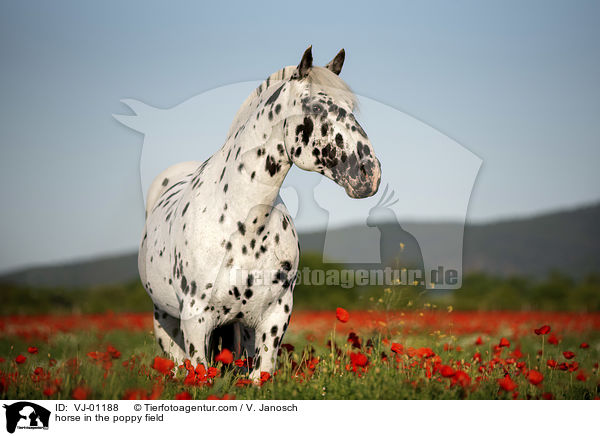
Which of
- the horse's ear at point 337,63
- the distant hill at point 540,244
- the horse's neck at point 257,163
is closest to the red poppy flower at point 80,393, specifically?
the horse's neck at point 257,163

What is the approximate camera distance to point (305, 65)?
3.06 meters

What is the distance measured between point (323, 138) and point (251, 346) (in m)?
1.82

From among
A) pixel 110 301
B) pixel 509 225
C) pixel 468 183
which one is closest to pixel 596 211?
pixel 509 225

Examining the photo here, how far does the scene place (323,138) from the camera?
294 centimetres

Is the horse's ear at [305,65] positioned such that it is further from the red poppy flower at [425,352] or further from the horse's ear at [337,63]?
the red poppy flower at [425,352]

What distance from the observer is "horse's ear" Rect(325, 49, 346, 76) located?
3386 mm

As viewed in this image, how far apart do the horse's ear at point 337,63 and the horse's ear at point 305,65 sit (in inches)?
14.4

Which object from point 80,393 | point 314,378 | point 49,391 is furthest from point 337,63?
point 49,391

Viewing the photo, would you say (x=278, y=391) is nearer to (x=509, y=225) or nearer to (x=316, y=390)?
(x=316, y=390)

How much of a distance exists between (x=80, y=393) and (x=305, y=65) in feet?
7.90

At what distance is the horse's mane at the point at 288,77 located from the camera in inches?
122

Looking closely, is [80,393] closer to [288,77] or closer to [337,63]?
[288,77]

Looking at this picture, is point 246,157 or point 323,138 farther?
point 246,157
